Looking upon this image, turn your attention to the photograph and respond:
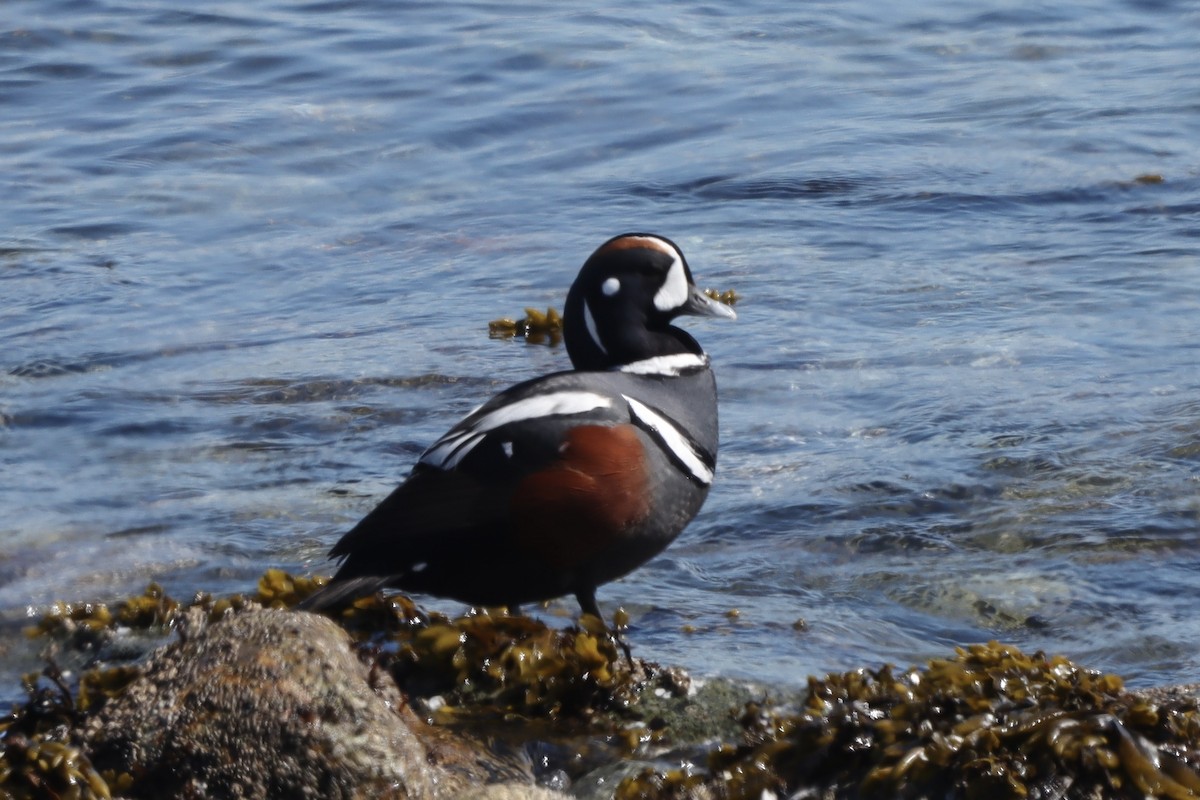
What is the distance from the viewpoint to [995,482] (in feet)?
22.5

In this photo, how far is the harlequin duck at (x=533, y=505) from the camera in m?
4.63

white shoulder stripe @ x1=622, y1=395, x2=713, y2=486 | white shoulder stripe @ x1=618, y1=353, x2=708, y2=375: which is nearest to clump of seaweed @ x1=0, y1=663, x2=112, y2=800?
white shoulder stripe @ x1=622, y1=395, x2=713, y2=486

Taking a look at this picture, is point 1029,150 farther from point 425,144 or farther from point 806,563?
point 806,563

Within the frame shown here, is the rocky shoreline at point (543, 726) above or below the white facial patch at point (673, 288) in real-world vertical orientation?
below

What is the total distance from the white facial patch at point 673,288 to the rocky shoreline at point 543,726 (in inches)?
49.1

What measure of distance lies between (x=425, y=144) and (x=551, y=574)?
28.9ft

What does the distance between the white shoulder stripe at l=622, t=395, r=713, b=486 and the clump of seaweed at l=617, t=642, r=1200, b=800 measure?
3.13 feet

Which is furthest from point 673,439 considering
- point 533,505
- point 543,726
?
point 543,726

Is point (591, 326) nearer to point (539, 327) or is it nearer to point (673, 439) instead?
point (673, 439)

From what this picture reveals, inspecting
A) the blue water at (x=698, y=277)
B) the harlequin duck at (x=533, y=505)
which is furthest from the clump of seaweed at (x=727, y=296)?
the harlequin duck at (x=533, y=505)

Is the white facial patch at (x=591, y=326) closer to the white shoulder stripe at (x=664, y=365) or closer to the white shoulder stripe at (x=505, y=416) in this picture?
the white shoulder stripe at (x=664, y=365)

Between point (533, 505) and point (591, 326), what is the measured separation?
0.87 m

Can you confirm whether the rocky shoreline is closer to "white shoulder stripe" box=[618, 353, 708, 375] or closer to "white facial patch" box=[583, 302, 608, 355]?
"white shoulder stripe" box=[618, 353, 708, 375]

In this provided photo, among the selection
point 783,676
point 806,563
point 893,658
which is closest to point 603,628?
point 783,676
